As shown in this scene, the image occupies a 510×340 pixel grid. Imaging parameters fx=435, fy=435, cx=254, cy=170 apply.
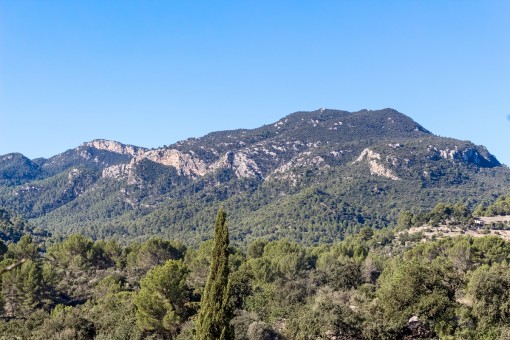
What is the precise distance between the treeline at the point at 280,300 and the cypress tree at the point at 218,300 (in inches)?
25.4

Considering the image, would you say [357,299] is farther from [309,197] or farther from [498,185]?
[498,185]

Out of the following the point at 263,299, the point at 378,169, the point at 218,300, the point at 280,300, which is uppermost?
the point at 378,169

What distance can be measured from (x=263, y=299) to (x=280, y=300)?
4.31 meters

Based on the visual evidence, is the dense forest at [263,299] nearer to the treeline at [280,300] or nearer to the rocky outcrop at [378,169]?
the treeline at [280,300]

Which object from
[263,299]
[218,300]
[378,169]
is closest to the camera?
[218,300]

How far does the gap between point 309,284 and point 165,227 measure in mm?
142311

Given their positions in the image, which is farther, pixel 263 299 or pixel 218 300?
pixel 263 299

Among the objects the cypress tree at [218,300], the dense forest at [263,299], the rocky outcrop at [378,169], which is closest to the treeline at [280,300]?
the dense forest at [263,299]

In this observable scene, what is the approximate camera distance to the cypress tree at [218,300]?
24.4 metres

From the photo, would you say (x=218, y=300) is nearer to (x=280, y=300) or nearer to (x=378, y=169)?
(x=280, y=300)

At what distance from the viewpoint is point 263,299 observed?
4447 cm

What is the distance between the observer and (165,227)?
18738 cm

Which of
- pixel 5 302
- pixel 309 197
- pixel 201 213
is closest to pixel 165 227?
pixel 201 213

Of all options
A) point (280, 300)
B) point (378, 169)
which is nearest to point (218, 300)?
point (280, 300)
